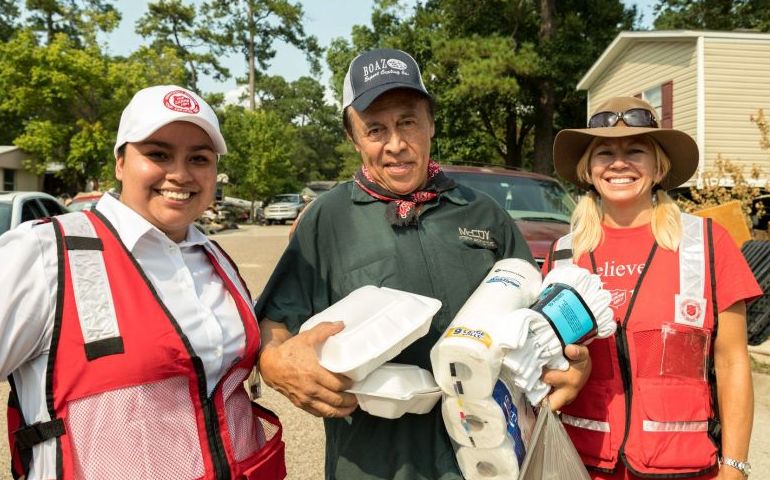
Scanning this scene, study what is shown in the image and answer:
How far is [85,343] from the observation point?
162cm

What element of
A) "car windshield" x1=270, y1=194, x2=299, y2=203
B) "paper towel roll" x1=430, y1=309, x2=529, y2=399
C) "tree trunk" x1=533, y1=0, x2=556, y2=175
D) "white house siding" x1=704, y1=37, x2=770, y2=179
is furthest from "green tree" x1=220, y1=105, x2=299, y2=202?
"paper towel roll" x1=430, y1=309, x2=529, y2=399

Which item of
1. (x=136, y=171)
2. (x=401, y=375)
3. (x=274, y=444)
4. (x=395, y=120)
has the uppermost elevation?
(x=395, y=120)

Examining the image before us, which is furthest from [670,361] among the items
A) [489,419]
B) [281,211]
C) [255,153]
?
[255,153]

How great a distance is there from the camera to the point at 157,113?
194 cm

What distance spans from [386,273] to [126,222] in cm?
86

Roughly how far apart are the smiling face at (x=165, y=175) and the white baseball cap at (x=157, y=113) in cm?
5

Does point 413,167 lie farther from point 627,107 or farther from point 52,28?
point 52,28

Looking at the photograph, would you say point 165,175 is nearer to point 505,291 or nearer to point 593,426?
point 505,291

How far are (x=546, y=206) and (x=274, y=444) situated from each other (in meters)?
5.30

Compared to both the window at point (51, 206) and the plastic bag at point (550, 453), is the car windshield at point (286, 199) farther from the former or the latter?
the plastic bag at point (550, 453)

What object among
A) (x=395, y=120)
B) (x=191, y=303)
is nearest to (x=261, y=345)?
(x=191, y=303)

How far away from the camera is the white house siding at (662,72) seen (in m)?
16.9

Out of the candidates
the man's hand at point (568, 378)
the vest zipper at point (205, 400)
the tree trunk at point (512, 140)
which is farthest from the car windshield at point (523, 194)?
the tree trunk at point (512, 140)

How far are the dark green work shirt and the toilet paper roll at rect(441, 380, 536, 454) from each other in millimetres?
293
